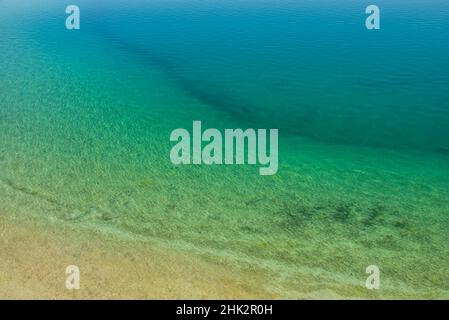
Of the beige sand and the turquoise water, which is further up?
the turquoise water

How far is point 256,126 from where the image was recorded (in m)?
12.3

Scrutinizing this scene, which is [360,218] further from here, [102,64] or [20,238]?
[102,64]

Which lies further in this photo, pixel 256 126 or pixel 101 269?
pixel 256 126

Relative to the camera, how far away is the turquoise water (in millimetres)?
7812

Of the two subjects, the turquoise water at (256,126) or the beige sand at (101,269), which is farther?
the turquoise water at (256,126)

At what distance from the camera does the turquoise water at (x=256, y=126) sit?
308 inches

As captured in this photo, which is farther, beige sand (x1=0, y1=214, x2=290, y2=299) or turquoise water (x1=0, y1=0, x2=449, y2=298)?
turquoise water (x1=0, y1=0, x2=449, y2=298)

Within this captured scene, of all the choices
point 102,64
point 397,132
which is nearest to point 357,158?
point 397,132

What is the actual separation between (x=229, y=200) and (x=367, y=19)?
15.5 meters

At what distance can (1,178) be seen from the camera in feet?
30.6

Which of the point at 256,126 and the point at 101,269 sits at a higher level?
the point at 256,126

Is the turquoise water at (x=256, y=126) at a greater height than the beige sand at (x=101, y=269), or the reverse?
the turquoise water at (x=256, y=126)

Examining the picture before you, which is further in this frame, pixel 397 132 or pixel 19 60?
pixel 19 60
